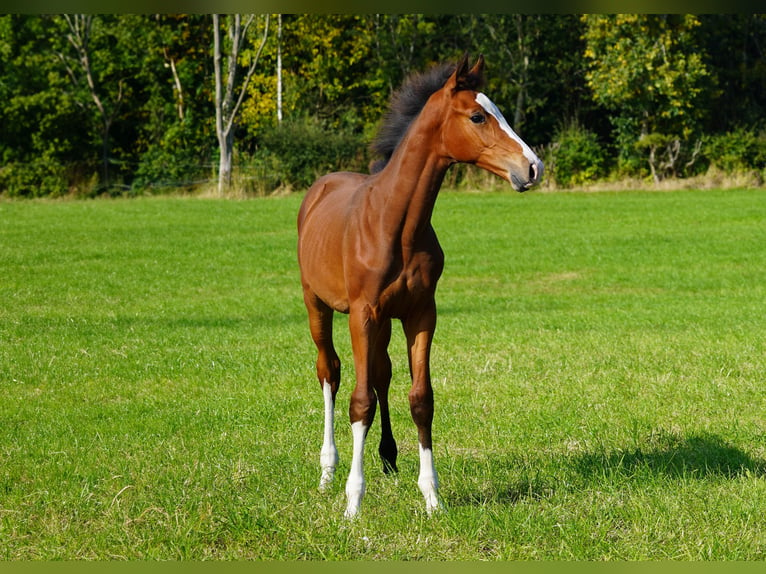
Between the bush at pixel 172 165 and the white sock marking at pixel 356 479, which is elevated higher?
the white sock marking at pixel 356 479

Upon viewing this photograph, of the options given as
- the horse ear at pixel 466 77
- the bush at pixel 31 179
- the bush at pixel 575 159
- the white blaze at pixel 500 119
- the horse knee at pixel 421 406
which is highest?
the horse ear at pixel 466 77

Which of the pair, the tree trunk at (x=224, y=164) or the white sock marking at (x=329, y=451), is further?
the tree trunk at (x=224, y=164)

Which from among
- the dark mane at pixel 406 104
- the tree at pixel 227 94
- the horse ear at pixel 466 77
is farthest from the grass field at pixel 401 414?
the tree at pixel 227 94

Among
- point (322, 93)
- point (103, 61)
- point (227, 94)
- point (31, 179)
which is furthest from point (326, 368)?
point (103, 61)

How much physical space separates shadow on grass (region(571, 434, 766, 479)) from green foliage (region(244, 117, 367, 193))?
31.9 m

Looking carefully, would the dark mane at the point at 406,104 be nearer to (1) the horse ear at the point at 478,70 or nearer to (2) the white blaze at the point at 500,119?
(1) the horse ear at the point at 478,70

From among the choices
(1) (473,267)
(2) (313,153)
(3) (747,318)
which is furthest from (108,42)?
(3) (747,318)

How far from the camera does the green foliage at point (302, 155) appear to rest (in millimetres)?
39406

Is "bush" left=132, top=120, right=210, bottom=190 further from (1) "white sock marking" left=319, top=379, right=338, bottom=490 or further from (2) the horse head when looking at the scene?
(2) the horse head

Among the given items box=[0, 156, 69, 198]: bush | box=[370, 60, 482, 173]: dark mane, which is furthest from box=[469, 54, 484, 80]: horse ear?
box=[0, 156, 69, 198]: bush

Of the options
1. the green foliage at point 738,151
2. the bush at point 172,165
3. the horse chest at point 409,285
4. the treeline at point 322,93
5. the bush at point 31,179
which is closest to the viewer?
the horse chest at point 409,285

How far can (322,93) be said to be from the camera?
47.5 meters

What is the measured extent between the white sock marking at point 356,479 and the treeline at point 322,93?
33799mm

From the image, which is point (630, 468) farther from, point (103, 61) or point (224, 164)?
point (103, 61)
